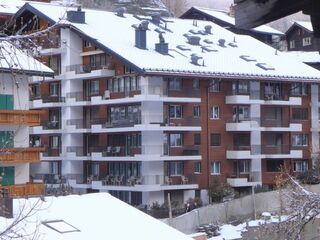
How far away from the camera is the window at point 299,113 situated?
47.5 m

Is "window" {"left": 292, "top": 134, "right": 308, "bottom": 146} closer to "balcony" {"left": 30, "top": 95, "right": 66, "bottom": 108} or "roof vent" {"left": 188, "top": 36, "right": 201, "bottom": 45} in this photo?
"roof vent" {"left": 188, "top": 36, "right": 201, "bottom": 45}

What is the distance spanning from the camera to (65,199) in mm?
23250

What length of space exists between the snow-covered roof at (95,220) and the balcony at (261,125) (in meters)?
21.1

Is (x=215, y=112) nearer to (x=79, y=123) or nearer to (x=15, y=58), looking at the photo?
(x=79, y=123)

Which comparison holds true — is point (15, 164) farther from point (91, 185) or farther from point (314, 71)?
point (314, 71)

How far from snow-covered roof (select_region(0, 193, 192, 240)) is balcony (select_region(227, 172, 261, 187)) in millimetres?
19982

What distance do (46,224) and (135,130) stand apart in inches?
825

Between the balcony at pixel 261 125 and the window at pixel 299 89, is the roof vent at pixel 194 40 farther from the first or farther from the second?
the window at pixel 299 89

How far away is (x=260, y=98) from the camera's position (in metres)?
45.7

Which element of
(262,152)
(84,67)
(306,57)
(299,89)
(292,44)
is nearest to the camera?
(84,67)

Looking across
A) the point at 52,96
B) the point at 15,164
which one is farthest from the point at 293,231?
the point at 52,96

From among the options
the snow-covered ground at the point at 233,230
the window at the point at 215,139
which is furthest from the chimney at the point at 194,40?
the snow-covered ground at the point at 233,230

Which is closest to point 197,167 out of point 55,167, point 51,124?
point 55,167

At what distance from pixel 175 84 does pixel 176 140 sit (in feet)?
10.6
